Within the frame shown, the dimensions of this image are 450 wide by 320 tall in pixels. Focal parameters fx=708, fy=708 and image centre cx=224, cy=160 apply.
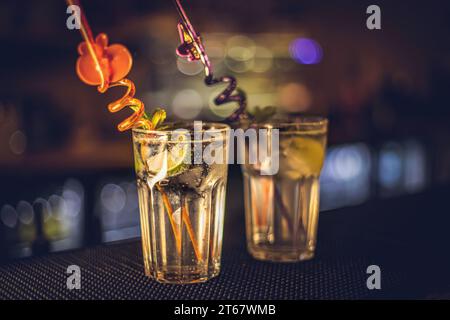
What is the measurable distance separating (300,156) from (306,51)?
553cm

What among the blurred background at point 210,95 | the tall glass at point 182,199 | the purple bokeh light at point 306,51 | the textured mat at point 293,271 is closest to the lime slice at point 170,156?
the tall glass at point 182,199

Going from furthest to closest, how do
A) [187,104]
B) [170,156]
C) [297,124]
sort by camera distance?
[187,104] < [297,124] < [170,156]

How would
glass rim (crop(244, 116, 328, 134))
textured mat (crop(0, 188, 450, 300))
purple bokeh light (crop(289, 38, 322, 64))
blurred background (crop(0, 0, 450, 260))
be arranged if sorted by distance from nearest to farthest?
textured mat (crop(0, 188, 450, 300)) → glass rim (crop(244, 116, 328, 134)) → blurred background (crop(0, 0, 450, 260)) → purple bokeh light (crop(289, 38, 322, 64))

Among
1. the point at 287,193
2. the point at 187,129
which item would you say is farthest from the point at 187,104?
the point at 187,129

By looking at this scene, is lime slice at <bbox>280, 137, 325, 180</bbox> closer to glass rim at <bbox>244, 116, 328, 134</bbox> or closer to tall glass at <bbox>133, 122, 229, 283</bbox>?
glass rim at <bbox>244, 116, 328, 134</bbox>

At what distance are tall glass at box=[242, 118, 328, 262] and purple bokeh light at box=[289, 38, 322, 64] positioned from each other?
475cm

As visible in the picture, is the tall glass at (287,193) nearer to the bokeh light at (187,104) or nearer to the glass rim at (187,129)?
the glass rim at (187,129)

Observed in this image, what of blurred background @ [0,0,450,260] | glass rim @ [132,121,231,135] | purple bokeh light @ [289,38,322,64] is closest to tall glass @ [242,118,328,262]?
glass rim @ [132,121,231,135]

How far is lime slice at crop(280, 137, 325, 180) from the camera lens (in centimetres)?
118

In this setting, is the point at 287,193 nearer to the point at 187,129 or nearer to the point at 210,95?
the point at 187,129

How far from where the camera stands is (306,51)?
21.6 ft

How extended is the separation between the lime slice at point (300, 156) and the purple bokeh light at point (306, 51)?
4.74 m

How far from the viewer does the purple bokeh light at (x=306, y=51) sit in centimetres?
605

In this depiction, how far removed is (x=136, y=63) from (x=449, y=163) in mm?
2245
